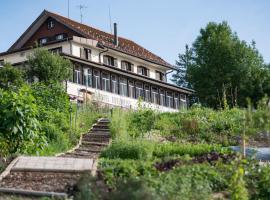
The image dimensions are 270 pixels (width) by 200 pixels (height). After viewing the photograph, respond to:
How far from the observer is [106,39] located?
183 feet

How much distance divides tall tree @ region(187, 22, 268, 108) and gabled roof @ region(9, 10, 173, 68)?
10.1ft

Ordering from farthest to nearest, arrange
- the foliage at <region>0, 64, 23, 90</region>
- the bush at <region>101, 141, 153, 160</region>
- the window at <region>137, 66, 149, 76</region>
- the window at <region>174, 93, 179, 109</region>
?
the window at <region>137, 66, 149, 76</region>
the window at <region>174, 93, 179, 109</region>
the foliage at <region>0, 64, 23, 90</region>
the bush at <region>101, 141, 153, 160</region>

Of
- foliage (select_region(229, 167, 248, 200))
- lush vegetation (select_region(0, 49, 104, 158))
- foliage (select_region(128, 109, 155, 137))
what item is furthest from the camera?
foliage (select_region(128, 109, 155, 137))

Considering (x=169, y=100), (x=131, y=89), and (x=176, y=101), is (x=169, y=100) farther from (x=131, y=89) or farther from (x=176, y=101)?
(x=131, y=89)

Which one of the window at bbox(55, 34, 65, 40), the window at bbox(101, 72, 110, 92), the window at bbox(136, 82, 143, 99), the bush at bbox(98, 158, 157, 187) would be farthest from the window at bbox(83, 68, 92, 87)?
the bush at bbox(98, 158, 157, 187)

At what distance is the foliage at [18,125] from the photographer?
1747cm

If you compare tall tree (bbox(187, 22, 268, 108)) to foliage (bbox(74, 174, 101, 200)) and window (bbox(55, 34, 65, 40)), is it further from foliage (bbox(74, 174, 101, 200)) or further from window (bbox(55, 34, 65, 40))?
foliage (bbox(74, 174, 101, 200))

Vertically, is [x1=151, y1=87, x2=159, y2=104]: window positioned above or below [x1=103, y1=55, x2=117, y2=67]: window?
below

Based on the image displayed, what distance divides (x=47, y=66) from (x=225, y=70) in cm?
2221

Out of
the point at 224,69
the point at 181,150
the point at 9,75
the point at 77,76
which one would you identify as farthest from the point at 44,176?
the point at 224,69

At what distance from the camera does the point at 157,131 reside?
25359 mm

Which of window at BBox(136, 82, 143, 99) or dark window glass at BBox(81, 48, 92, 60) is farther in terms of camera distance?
window at BBox(136, 82, 143, 99)

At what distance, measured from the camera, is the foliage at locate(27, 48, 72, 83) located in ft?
134

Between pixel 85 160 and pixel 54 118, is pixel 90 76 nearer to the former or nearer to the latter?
pixel 54 118
